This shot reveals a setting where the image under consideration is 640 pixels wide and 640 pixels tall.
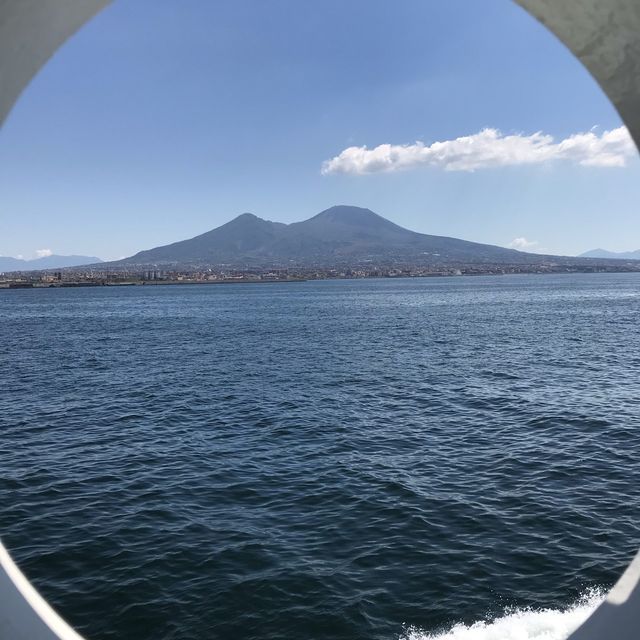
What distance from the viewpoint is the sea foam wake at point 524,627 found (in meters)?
7.07

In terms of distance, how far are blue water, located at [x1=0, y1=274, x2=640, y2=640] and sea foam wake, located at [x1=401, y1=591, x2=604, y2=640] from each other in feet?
0.23

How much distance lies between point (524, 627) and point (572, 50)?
7.23m

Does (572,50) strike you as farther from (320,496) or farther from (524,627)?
(320,496)

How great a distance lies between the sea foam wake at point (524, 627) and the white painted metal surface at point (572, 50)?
17.8ft

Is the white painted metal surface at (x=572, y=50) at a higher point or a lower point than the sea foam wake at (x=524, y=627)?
higher

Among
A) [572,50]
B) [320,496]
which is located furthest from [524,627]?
[572,50]

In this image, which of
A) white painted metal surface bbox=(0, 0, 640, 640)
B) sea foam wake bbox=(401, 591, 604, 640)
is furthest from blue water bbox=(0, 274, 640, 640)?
white painted metal surface bbox=(0, 0, 640, 640)

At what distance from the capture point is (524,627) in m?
7.30

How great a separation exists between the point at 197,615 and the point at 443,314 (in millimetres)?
59364

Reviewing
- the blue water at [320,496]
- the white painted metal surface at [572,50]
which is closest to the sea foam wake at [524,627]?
the blue water at [320,496]

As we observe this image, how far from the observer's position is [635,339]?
38969 mm

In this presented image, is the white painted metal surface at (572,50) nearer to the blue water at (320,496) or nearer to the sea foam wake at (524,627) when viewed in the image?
the sea foam wake at (524,627)

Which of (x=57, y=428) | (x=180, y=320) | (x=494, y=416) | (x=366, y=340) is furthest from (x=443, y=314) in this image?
(x=57, y=428)

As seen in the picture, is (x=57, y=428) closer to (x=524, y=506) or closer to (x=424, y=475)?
(x=424, y=475)
